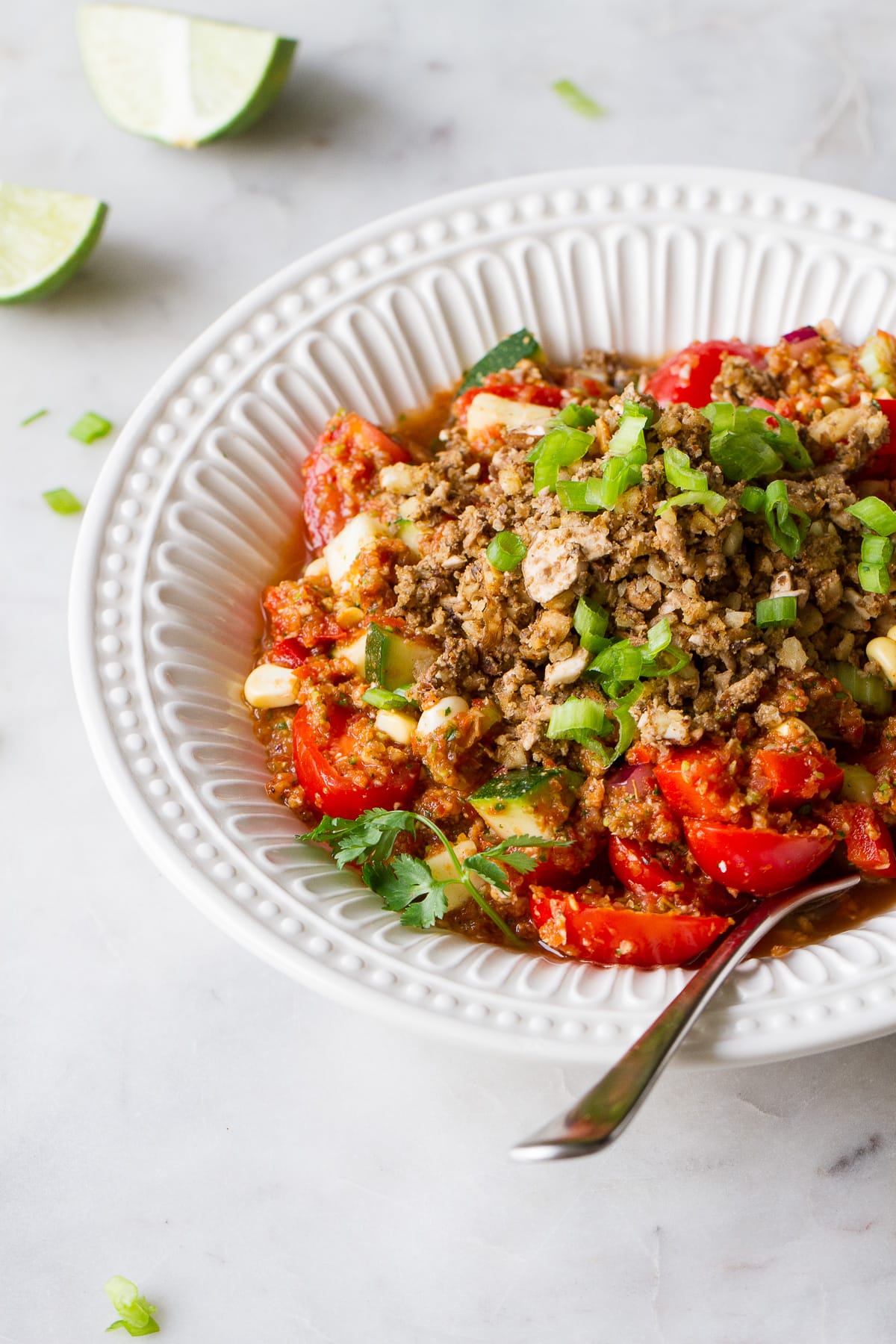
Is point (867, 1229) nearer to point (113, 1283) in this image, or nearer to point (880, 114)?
point (113, 1283)

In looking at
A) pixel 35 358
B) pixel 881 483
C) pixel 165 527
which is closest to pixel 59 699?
pixel 165 527

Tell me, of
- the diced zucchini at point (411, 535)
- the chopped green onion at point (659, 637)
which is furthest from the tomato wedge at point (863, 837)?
the diced zucchini at point (411, 535)

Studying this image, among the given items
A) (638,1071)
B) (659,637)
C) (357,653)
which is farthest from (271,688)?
(638,1071)

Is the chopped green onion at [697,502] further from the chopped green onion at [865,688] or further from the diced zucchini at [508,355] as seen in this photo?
the diced zucchini at [508,355]

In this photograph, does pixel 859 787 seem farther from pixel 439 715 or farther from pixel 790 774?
pixel 439 715

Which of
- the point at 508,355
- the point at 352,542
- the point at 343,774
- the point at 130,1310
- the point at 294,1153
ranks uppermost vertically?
the point at 508,355

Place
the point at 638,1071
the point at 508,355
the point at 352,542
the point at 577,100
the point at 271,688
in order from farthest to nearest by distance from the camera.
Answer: the point at 577,100
the point at 508,355
the point at 352,542
the point at 271,688
the point at 638,1071

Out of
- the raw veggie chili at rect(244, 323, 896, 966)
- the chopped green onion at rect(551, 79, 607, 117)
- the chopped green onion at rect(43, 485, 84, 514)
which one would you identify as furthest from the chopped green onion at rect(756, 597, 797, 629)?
the chopped green onion at rect(551, 79, 607, 117)
